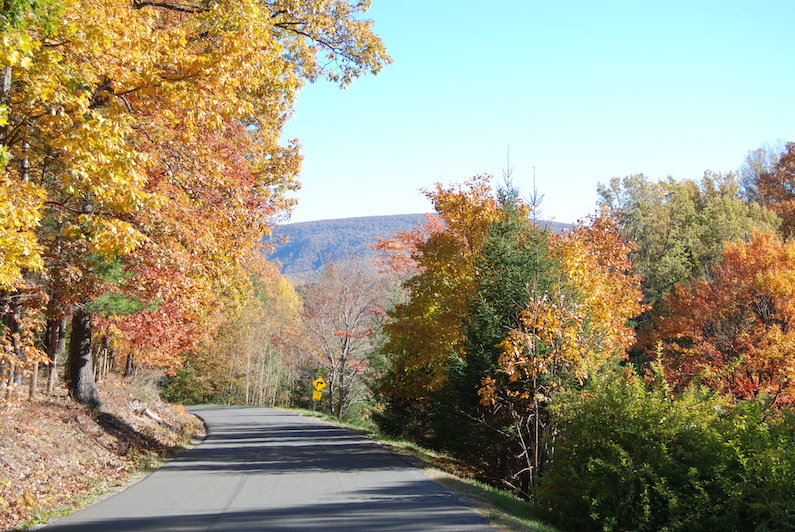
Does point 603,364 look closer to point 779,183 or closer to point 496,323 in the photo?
point 496,323

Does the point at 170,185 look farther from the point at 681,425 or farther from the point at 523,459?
the point at 523,459

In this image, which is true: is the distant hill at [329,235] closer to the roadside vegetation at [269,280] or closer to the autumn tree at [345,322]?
the autumn tree at [345,322]

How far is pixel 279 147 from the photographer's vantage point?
17922mm

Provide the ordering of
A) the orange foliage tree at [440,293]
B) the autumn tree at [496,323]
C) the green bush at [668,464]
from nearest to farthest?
the green bush at [668,464]
the autumn tree at [496,323]
the orange foliage tree at [440,293]

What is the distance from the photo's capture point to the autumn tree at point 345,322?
38.0m

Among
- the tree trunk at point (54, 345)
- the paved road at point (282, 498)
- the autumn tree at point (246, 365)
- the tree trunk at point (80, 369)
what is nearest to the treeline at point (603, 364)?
the paved road at point (282, 498)

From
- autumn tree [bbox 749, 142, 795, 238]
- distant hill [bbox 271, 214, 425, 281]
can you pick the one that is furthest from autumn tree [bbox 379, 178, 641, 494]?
distant hill [bbox 271, 214, 425, 281]

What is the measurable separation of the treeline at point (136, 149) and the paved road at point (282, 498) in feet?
9.43

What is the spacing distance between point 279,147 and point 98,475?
10023 mm

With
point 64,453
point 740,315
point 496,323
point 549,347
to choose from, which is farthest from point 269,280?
point 740,315

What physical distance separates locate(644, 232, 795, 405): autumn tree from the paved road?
1554 centimetres

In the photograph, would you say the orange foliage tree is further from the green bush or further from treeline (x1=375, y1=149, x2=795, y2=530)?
the green bush

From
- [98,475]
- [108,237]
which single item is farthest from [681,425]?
[98,475]

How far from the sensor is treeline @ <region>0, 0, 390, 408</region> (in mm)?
7992
